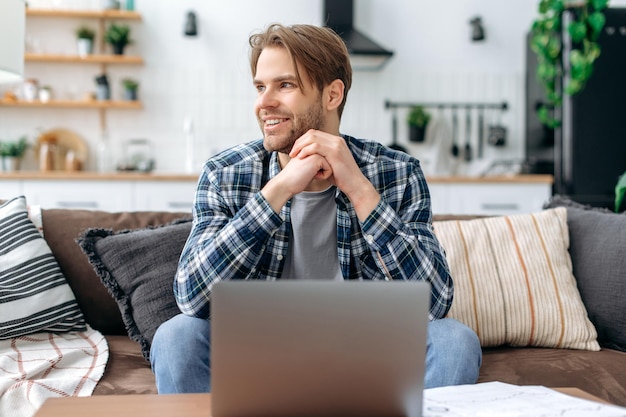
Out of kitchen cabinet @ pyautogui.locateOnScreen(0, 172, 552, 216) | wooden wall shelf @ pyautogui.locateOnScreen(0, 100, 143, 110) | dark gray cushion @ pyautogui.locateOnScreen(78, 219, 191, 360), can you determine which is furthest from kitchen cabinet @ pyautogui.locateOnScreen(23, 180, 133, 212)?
dark gray cushion @ pyautogui.locateOnScreen(78, 219, 191, 360)

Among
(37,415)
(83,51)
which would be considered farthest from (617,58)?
(37,415)

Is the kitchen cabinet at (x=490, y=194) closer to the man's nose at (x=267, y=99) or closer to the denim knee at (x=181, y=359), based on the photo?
the man's nose at (x=267, y=99)

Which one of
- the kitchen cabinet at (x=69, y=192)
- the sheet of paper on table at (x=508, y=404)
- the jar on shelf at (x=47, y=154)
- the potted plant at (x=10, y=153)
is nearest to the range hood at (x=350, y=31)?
the kitchen cabinet at (x=69, y=192)

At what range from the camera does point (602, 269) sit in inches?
77.0

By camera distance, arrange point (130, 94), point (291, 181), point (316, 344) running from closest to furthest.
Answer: point (316, 344) < point (291, 181) < point (130, 94)

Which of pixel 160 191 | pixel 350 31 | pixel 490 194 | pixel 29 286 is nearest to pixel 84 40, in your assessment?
pixel 160 191

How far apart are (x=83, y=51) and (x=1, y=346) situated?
322cm

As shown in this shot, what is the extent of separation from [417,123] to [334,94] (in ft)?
9.89

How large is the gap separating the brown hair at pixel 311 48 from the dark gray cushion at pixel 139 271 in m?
0.59

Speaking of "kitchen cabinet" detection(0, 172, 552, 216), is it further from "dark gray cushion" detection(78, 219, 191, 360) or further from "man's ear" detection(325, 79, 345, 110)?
"man's ear" detection(325, 79, 345, 110)

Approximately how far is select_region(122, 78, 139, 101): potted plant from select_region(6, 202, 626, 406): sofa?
2681 mm

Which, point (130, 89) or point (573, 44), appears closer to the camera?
point (573, 44)

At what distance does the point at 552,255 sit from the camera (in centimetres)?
199

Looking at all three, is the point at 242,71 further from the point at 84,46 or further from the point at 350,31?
the point at 84,46
